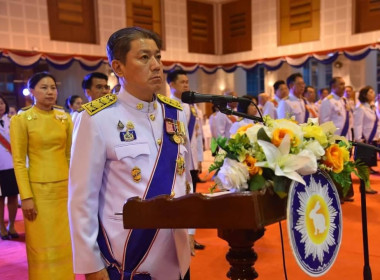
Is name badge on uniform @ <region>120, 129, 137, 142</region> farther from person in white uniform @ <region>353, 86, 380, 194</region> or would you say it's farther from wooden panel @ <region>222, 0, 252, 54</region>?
wooden panel @ <region>222, 0, 252, 54</region>

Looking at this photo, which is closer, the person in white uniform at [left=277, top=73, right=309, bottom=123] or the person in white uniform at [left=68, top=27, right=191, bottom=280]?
the person in white uniform at [left=68, top=27, right=191, bottom=280]

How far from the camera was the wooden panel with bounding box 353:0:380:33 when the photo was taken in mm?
9008

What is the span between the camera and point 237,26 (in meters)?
11.4

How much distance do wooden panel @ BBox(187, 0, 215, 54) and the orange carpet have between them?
7.96m

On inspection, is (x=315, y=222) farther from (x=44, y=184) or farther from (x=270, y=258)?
(x=270, y=258)

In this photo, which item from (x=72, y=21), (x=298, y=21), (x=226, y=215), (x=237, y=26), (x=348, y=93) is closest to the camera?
(x=226, y=215)

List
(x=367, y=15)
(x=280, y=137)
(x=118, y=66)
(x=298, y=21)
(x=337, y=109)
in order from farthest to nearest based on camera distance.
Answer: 1. (x=298, y=21)
2. (x=367, y=15)
3. (x=337, y=109)
4. (x=118, y=66)
5. (x=280, y=137)

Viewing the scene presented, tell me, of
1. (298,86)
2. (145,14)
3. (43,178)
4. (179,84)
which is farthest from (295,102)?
(145,14)

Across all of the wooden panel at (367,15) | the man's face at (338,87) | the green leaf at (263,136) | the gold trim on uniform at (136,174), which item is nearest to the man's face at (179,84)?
the gold trim on uniform at (136,174)

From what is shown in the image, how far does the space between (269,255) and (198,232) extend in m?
0.89

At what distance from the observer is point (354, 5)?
9234 mm

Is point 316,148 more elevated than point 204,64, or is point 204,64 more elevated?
point 204,64

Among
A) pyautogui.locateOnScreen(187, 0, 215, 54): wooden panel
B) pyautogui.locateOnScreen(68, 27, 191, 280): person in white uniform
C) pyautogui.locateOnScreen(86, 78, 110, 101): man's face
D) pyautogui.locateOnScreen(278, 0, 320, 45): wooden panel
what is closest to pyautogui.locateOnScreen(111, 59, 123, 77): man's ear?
pyautogui.locateOnScreen(68, 27, 191, 280): person in white uniform

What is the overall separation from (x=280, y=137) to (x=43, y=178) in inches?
83.6
